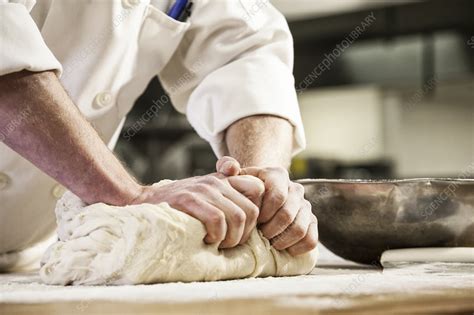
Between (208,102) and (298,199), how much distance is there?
52 centimetres

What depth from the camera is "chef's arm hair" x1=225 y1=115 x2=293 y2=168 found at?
1.36 meters

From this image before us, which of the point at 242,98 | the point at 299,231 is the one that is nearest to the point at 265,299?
the point at 299,231

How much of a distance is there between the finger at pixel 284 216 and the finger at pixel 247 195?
39 mm

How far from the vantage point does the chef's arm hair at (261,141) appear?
1.36m

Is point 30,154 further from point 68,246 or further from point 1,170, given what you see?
point 1,170

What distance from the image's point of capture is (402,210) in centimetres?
125

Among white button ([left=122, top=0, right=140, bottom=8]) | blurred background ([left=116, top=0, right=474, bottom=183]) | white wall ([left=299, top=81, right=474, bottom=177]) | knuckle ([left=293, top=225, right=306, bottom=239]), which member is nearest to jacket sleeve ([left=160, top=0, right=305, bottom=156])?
white button ([left=122, top=0, right=140, bottom=8])

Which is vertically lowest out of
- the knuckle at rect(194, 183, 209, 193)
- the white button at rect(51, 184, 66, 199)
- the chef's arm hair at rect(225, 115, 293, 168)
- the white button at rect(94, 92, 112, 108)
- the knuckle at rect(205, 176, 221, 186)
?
the white button at rect(51, 184, 66, 199)

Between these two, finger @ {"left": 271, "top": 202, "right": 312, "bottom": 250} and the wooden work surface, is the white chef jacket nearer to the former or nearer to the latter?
finger @ {"left": 271, "top": 202, "right": 312, "bottom": 250}

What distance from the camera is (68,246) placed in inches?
40.6

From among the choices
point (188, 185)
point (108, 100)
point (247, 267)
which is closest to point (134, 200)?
point (188, 185)

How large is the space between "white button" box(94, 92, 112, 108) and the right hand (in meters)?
0.50

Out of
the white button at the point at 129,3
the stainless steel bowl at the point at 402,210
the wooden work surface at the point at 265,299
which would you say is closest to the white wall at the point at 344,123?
the white button at the point at 129,3

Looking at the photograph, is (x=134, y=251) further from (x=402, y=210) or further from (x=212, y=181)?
(x=402, y=210)
